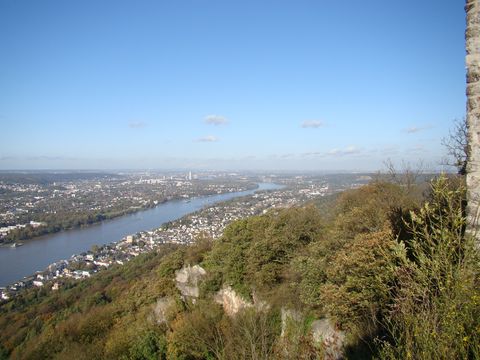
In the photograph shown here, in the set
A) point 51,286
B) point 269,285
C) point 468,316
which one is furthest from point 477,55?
point 51,286

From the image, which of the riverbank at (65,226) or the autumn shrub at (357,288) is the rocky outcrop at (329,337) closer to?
the autumn shrub at (357,288)

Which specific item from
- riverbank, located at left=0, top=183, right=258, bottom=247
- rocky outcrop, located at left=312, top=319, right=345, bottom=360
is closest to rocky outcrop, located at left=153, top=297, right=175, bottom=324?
rocky outcrop, located at left=312, top=319, right=345, bottom=360

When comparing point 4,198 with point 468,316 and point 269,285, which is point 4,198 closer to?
point 269,285

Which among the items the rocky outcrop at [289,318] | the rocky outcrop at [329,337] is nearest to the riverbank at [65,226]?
the rocky outcrop at [289,318]

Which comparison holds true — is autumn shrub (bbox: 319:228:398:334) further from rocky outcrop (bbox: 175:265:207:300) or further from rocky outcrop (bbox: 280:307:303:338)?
rocky outcrop (bbox: 175:265:207:300)

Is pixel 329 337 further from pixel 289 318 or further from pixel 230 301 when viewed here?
pixel 230 301

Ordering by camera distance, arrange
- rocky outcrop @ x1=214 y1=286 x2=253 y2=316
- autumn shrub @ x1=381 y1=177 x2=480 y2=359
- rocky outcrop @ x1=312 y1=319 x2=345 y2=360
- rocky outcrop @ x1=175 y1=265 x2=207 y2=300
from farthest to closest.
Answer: rocky outcrop @ x1=175 y1=265 x2=207 y2=300
rocky outcrop @ x1=214 y1=286 x2=253 y2=316
rocky outcrop @ x1=312 y1=319 x2=345 y2=360
autumn shrub @ x1=381 y1=177 x2=480 y2=359
